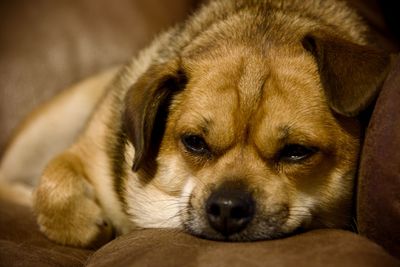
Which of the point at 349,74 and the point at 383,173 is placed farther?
the point at 349,74

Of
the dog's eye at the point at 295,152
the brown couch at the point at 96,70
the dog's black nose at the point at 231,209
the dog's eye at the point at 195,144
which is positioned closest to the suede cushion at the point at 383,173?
the brown couch at the point at 96,70

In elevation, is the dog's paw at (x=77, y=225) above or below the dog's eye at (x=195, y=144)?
below

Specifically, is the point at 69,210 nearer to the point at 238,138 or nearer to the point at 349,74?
the point at 238,138

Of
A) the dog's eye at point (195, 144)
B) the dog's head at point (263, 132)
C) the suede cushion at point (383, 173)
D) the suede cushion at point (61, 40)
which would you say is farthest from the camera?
the suede cushion at point (61, 40)

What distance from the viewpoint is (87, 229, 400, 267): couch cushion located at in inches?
52.4

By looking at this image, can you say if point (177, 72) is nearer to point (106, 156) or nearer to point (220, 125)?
point (220, 125)

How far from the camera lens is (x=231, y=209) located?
4.99ft

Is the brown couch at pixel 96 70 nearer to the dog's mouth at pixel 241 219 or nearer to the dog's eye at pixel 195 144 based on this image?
the dog's mouth at pixel 241 219

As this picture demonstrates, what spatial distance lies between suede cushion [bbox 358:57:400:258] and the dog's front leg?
0.82 m

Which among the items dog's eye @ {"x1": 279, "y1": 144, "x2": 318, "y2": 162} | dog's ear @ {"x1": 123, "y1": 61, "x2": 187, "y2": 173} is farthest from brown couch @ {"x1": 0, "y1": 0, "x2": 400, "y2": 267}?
dog's ear @ {"x1": 123, "y1": 61, "x2": 187, "y2": 173}

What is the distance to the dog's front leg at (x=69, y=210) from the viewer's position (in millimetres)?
1930

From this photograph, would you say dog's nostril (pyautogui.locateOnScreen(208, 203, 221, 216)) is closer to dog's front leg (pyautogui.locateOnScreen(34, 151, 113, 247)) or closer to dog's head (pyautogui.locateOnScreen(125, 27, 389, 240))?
dog's head (pyautogui.locateOnScreen(125, 27, 389, 240))

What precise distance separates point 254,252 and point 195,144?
42 centimetres

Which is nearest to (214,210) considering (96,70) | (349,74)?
(349,74)
